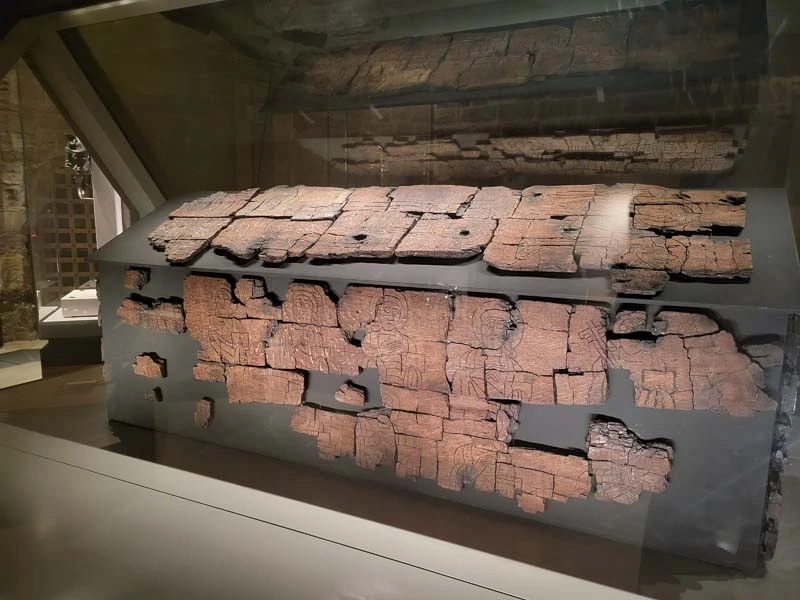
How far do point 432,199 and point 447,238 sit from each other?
30cm

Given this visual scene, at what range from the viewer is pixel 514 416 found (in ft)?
5.85

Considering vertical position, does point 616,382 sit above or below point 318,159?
below

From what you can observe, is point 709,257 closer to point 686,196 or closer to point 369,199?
point 686,196

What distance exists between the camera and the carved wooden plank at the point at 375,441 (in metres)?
2.00

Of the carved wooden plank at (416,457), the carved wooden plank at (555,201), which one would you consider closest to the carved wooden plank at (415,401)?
the carved wooden plank at (416,457)

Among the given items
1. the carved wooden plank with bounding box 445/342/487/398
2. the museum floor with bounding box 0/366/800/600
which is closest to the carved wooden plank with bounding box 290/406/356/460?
the museum floor with bounding box 0/366/800/600

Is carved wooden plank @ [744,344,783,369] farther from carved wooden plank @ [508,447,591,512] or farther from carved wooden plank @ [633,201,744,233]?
carved wooden plank @ [508,447,591,512]

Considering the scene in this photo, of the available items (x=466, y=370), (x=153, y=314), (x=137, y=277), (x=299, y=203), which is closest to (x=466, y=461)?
(x=466, y=370)

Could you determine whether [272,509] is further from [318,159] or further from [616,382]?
[318,159]

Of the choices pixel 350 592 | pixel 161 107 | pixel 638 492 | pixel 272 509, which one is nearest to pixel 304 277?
pixel 272 509

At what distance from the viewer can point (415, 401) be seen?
1.92m

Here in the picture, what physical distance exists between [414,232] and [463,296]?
35 cm

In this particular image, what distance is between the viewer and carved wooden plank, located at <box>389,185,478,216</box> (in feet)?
6.86

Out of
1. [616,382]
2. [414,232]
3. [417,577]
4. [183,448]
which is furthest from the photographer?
[183,448]
